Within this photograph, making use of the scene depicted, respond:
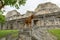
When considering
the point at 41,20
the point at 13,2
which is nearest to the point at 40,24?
the point at 41,20

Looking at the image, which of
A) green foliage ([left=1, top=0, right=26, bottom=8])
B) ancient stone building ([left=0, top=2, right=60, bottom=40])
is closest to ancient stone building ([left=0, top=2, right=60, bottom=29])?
ancient stone building ([left=0, top=2, right=60, bottom=40])

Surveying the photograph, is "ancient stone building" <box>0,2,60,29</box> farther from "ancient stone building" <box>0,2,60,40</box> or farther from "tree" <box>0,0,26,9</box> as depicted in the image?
"tree" <box>0,0,26,9</box>

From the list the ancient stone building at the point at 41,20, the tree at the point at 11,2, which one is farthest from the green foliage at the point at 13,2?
the ancient stone building at the point at 41,20

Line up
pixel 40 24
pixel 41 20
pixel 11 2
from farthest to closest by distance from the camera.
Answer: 1. pixel 41 20
2. pixel 40 24
3. pixel 11 2

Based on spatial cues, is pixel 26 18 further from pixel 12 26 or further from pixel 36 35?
pixel 36 35

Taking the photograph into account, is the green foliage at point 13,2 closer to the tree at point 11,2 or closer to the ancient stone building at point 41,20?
the tree at point 11,2

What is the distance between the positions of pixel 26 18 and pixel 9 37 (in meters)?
27.3

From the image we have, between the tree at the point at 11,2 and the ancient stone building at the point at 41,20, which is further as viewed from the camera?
the ancient stone building at the point at 41,20

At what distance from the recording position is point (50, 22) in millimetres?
38312

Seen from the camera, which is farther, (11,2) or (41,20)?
(41,20)

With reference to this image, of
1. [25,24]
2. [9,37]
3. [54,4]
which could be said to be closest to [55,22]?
[25,24]

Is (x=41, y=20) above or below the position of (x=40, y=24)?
above

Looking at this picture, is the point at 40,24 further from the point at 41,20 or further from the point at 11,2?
the point at 11,2

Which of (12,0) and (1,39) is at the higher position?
(12,0)
